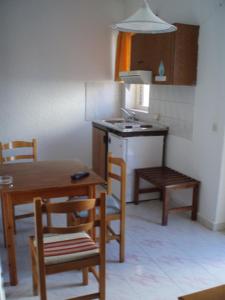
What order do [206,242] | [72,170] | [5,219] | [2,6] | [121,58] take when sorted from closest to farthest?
[5,219] → [72,170] → [206,242] → [2,6] → [121,58]

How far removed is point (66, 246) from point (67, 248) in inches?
0.9

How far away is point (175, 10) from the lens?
11.1 ft

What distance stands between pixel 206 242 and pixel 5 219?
1.78m

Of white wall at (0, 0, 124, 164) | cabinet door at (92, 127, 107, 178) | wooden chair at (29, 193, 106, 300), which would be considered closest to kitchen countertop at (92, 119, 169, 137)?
cabinet door at (92, 127, 107, 178)

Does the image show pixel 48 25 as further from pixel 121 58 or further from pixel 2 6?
pixel 121 58

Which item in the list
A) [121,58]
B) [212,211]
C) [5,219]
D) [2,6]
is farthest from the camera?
[121,58]

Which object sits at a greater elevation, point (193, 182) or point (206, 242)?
point (193, 182)

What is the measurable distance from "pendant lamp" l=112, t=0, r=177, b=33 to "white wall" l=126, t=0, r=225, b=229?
89cm

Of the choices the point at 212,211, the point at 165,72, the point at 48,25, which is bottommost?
the point at 212,211

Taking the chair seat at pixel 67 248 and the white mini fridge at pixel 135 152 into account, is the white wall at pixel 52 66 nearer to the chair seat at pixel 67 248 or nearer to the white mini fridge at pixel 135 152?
the white mini fridge at pixel 135 152

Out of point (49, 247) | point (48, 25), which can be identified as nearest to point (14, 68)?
point (48, 25)

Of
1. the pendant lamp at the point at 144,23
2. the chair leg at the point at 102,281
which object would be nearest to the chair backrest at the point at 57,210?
the chair leg at the point at 102,281

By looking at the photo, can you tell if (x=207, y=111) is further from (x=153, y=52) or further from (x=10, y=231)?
(x=10, y=231)

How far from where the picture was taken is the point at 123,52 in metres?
4.38
